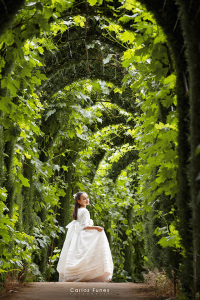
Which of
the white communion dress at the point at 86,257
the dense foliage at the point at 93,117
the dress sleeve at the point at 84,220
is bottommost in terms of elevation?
the white communion dress at the point at 86,257

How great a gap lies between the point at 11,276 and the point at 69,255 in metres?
2.46

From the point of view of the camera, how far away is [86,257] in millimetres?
5855

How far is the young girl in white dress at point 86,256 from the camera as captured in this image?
5.79 meters

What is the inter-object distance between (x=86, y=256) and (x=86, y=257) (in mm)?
17

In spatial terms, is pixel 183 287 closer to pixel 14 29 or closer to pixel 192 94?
pixel 192 94

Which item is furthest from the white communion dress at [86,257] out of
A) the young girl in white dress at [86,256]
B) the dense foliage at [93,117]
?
the dense foliage at [93,117]

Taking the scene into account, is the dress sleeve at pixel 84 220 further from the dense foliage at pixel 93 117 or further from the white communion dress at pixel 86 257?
the dense foliage at pixel 93 117

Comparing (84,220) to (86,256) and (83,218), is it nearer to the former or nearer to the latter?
(83,218)

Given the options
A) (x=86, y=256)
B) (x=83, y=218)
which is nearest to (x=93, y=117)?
(x=83, y=218)

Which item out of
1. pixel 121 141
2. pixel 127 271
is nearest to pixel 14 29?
pixel 121 141

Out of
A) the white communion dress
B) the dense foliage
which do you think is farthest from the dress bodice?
the dense foliage

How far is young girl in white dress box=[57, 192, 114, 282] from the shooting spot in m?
5.79

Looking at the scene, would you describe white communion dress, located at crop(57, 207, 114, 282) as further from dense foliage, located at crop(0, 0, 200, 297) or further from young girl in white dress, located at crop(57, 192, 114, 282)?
dense foliage, located at crop(0, 0, 200, 297)

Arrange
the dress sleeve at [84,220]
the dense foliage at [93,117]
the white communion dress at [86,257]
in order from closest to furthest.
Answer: the dense foliage at [93,117] < the white communion dress at [86,257] < the dress sleeve at [84,220]
